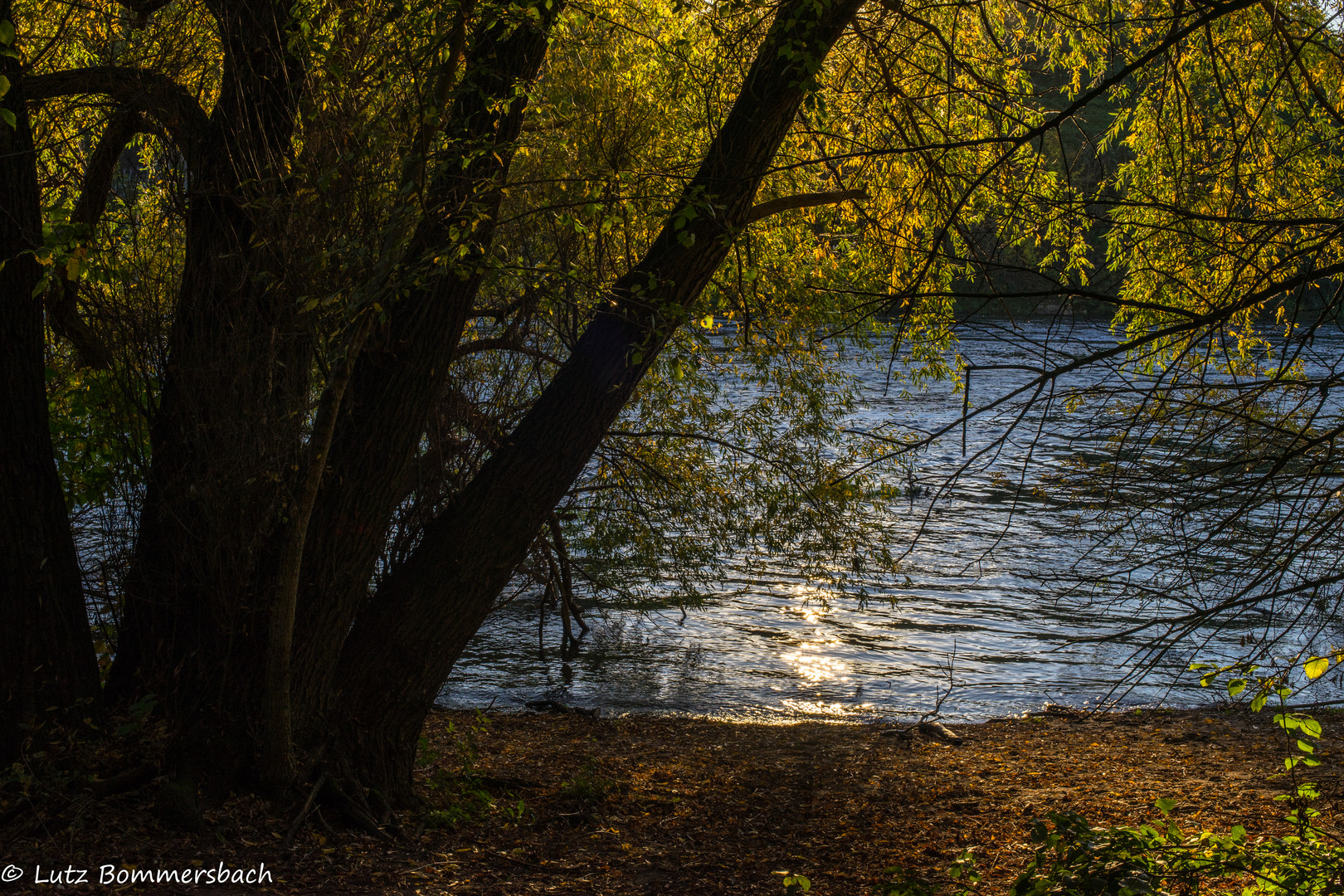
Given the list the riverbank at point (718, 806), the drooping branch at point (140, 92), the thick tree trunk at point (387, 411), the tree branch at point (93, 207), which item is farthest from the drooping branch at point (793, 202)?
the riverbank at point (718, 806)

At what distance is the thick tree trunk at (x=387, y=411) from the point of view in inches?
187

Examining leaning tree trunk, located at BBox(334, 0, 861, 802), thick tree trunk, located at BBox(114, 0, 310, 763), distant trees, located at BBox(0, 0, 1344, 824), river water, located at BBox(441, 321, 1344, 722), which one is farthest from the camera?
river water, located at BBox(441, 321, 1344, 722)

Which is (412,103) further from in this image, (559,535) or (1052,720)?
(1052,720)

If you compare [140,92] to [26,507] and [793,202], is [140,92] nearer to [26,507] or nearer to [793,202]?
[26,507]

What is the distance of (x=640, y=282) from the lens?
5.22 metres

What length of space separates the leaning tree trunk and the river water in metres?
3.63

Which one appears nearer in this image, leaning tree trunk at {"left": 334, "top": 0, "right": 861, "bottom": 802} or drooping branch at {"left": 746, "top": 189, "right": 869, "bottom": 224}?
leaning tree trunk at {"left": 334, "top": 0, "right": 861, "bottom": 802}

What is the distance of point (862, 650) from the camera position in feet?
37.9

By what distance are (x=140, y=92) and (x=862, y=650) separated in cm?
923

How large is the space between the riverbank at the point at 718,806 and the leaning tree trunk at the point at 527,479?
647 millimetres

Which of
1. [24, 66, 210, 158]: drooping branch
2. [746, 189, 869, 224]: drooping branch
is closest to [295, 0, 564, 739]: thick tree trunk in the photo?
[24, 66, 210, 158]: drooping branch

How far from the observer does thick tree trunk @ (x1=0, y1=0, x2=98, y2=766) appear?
15.2ft

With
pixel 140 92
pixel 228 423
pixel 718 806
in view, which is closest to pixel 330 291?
pixel 228 423

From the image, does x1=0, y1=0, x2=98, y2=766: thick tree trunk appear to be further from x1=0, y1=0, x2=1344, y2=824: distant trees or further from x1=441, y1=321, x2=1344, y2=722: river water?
x1=441, y1=321, x2=1344, y2=722: river water
